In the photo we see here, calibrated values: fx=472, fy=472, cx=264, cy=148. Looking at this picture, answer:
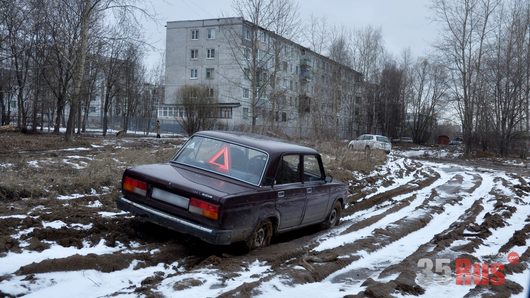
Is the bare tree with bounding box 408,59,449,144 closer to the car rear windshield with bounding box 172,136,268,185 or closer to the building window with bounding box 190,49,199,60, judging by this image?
the building window with bounding box 190,49,199,60

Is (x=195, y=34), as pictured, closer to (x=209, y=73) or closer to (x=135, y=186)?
(x=209, y=73)

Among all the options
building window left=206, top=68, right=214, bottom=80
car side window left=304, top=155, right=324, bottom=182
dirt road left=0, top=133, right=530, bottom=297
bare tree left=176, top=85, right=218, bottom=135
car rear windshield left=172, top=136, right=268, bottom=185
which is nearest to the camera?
dirt road left=0, top=133, right=530, bottom=297

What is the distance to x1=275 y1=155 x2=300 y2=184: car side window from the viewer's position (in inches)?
264

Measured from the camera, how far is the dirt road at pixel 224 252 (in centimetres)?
460

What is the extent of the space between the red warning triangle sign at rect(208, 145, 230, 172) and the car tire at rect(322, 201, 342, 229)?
2.45 metres

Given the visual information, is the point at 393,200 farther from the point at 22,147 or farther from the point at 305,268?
the point at 22,147

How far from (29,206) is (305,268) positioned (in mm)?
4662

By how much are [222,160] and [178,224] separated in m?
1.28

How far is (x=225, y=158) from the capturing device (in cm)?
666


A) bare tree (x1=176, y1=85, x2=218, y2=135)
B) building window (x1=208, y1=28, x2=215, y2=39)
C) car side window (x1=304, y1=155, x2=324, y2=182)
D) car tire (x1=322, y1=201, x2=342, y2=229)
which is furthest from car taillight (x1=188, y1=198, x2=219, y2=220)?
building window (x1=208, y1=28, x2=215, y2=39)

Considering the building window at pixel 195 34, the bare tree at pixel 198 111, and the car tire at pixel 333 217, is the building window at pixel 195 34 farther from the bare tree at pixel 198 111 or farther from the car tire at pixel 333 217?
the car tire at pixel 333 217

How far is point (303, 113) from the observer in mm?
42531

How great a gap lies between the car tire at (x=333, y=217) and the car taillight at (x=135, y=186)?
342 cm

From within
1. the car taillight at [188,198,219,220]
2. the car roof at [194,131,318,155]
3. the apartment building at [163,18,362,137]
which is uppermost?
the apartment building at [163,18,362,137]
